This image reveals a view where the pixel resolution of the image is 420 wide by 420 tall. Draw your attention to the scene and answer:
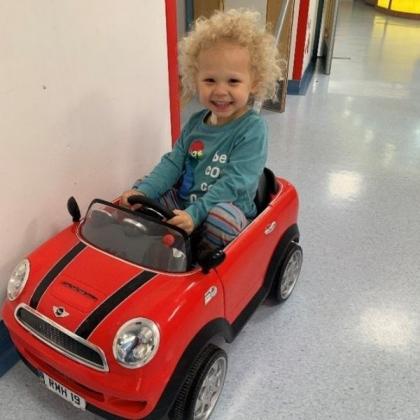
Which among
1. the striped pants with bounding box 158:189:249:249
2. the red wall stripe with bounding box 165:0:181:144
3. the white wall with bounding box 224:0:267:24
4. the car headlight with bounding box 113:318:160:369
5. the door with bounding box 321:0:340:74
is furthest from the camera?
the door with bounding box 321:0:340:74

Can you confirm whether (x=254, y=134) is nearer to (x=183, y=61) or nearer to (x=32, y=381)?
(x=183, y=61)

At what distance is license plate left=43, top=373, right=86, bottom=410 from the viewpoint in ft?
2.52

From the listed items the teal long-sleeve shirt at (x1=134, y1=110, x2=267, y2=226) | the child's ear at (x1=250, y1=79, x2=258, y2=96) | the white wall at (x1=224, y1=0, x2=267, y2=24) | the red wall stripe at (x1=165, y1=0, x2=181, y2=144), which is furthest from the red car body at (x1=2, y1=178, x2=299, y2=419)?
the white wall at (x1=224, y1=0, x2=267, y2=24)

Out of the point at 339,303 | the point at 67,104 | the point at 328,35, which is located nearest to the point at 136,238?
the point at 67,104

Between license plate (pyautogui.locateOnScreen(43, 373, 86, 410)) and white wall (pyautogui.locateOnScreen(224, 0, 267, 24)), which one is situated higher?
white wall (pyautogui.locateOnScreen(224, 0, 267, 24))

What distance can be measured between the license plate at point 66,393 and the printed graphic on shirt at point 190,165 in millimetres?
520

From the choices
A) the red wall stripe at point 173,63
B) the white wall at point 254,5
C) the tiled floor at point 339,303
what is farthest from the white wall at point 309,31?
the red wall stripe at point 173,63

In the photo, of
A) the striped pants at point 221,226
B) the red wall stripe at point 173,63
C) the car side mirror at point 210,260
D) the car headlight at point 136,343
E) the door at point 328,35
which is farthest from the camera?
the door at point 328,35

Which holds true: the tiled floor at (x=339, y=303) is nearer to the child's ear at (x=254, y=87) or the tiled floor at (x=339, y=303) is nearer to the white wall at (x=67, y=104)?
the white wall at (x=67, y=104)

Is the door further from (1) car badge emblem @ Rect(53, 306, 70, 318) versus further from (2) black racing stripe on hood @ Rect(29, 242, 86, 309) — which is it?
(1) car badge emblem @ Rect(53, 306, 70, 318)

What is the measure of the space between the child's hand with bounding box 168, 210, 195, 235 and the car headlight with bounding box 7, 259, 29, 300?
11.3 inches

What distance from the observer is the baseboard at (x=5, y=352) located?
0.99 metres

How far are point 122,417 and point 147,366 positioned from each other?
0.11 m

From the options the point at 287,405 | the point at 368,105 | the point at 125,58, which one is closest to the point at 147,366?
the point at 287,405
